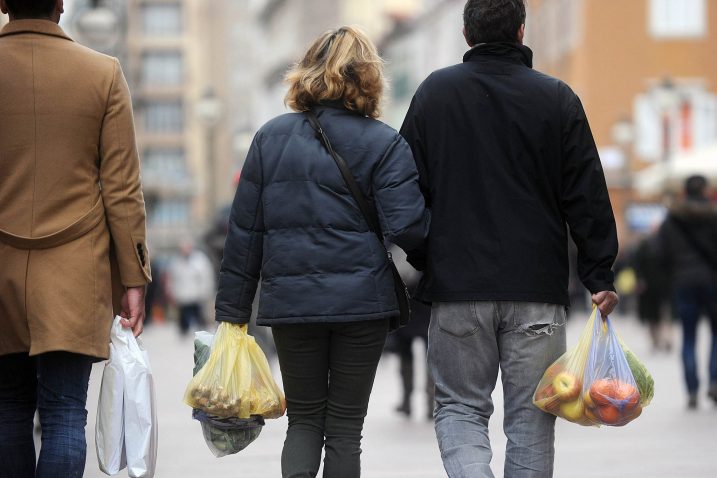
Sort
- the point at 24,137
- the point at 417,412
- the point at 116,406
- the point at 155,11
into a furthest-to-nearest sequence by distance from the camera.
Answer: the point at 155,11 < the point at 417,412 < the point at 116,406 < the point at 24,137

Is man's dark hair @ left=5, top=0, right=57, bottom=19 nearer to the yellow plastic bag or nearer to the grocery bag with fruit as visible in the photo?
the yellow plastic bag

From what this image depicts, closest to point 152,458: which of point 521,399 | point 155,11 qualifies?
point 521,399

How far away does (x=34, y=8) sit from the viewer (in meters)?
5.98

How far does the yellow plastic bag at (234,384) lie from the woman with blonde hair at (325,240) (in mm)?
82

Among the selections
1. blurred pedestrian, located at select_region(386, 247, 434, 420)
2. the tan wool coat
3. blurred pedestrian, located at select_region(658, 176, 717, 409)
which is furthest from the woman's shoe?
the tan wool coat

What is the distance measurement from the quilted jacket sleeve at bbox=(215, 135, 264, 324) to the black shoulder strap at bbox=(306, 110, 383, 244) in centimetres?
26

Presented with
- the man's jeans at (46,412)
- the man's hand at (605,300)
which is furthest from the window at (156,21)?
the man's jeans at (46,412)

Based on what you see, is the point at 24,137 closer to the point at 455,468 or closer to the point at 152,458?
the point at 152,458

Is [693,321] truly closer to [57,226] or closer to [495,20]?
[495,20]

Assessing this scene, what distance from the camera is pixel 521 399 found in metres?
6.30

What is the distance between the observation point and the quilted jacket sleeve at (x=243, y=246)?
635 centimetres

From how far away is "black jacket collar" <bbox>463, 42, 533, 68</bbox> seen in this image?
6391 millimetres

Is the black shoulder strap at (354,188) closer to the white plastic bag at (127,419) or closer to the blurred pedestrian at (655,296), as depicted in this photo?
the white plastic bag at (127,419)

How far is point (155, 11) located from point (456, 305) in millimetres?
127590
